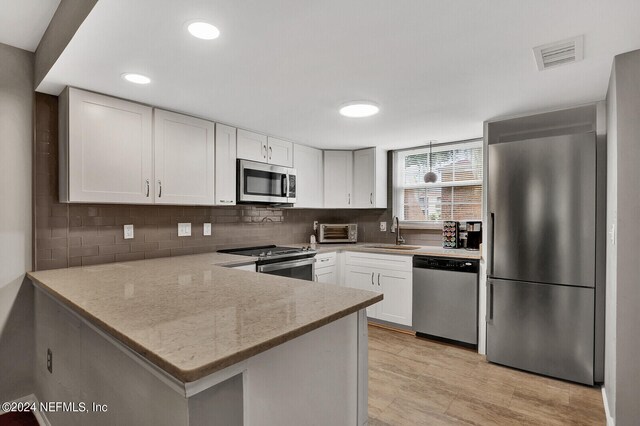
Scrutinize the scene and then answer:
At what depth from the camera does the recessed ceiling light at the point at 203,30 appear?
1488 millimetres

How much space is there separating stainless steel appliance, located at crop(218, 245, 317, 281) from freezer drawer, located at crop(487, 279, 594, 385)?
1697 millimetres

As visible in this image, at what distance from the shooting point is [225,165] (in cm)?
311

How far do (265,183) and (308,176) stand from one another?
2.73 ft

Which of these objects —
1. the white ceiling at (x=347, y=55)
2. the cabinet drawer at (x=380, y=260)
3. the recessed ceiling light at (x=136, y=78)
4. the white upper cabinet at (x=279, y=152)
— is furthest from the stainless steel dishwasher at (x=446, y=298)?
the recessed ceiling light at (x=136, y=78)

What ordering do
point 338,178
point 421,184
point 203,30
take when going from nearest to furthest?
point 203,30 < point 421,184 < point 338,178

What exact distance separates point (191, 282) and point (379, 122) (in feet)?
7.13

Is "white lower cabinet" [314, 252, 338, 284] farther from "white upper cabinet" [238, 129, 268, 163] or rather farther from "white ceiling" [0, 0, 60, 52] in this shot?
"white ceiling" [0, 0, 60, 52]

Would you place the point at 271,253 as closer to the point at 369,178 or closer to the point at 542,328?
the point at 369,178

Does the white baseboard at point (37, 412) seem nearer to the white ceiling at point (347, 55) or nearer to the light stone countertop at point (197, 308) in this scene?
the light stone countertop at point (197, 308)

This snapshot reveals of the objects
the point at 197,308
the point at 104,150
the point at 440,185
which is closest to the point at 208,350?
the point at 197,308

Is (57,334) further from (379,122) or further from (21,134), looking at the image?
(379,122)

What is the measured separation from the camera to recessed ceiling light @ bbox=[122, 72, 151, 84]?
202 centimetres

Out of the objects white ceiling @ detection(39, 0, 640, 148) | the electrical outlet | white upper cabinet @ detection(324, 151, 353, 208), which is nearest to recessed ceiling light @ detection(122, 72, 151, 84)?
white ceiling @ detection(39, 0, 640, 148)

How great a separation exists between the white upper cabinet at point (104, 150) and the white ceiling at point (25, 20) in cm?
35
